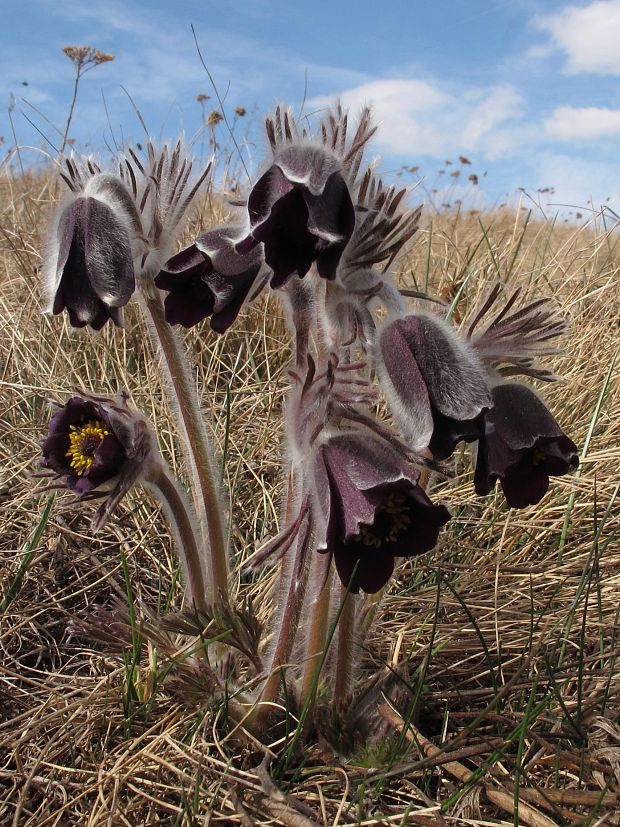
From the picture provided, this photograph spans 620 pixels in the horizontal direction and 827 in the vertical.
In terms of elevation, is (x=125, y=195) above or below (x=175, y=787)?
above

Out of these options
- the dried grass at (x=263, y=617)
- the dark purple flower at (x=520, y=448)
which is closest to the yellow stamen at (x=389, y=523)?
the dark purple flower at (x=520, y=448)

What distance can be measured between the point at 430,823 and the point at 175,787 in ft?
1.43

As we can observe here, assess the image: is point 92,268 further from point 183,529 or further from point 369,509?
point 369,509

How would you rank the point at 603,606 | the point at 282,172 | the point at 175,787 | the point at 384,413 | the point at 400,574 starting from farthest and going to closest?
the point at 384,413
the point at 400,574
the point at 603,606
the point at 175,787
the point at 282,172

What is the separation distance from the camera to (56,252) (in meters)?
1.32

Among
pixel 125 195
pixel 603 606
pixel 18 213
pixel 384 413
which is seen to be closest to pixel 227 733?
pixel 603 606

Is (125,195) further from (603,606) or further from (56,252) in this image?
(603,606)

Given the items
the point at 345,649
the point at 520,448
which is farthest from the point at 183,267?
the point at 345,649

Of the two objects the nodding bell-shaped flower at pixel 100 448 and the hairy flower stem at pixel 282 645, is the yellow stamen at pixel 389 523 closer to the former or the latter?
→ the hairy flower stem at pixel 282 645

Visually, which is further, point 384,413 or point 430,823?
point 384,413

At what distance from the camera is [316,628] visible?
1278mm

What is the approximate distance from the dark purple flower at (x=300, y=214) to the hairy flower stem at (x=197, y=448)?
0.43 m

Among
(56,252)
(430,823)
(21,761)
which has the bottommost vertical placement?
(21,761)

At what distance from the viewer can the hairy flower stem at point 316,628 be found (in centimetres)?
123
